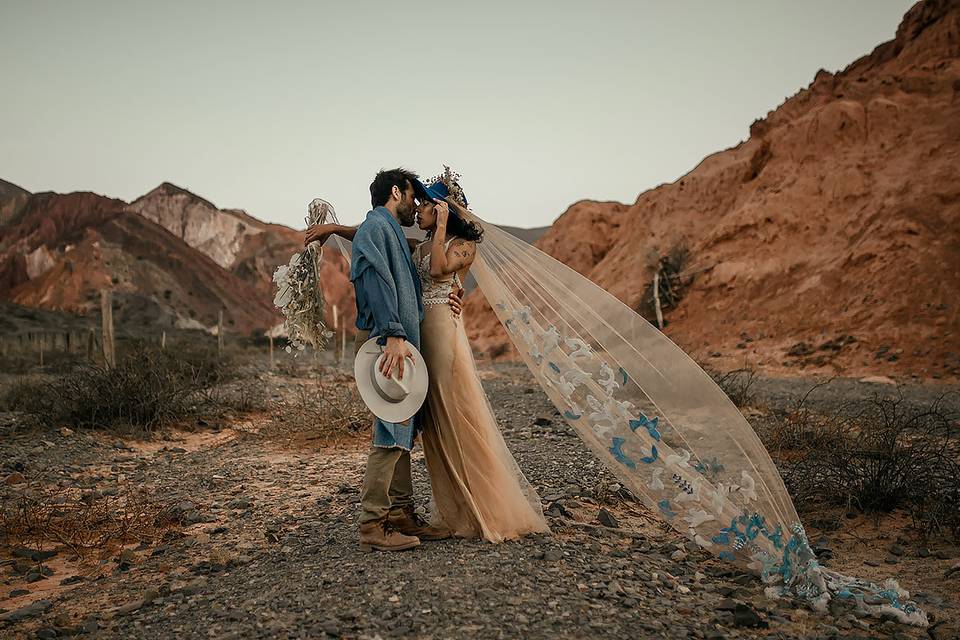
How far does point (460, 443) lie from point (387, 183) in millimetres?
1425

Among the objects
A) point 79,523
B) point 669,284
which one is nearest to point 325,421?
point 79,523

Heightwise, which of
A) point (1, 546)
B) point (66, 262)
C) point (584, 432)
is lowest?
point (1, 546)

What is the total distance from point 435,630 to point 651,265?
20477 mm

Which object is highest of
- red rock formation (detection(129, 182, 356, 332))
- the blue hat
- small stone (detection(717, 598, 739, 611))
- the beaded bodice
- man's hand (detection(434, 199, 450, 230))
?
red rock formation (detection(129, 182, 356, 332))

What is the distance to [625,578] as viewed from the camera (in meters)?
3.10

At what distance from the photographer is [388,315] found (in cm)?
331

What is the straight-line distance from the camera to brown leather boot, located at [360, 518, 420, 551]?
11.4ft

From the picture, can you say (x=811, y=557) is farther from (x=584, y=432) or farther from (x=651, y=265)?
(x=651, y=265)

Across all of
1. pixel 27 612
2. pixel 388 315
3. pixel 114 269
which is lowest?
pixel 27 612

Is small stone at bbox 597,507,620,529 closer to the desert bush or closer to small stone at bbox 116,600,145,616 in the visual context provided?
small stone at bbox 116,600,145,616

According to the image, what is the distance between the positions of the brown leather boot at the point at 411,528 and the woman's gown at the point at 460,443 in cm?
7

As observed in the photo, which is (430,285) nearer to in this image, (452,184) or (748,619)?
(452,184)

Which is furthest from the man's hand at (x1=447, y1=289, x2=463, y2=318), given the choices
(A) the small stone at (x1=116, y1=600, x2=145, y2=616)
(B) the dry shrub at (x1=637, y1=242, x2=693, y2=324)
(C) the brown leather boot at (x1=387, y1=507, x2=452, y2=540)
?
(B) the dry shrub at (x1=637, y1=242, x2=693, y2=324)

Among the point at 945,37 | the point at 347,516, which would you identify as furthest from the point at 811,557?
the point at 945,37
